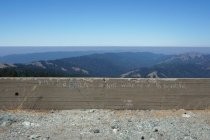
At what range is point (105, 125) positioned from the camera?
9727 mm

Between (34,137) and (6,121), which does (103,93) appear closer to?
(6,121)

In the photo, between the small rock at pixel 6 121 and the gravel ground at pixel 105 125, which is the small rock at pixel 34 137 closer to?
the gravel ground at pixel 105 125

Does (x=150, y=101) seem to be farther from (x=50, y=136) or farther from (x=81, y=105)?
(x=50, y=136)

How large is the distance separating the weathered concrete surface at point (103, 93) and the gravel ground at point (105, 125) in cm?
33

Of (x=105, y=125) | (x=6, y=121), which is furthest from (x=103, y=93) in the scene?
(x=6, y=121)

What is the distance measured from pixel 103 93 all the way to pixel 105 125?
7.67ft

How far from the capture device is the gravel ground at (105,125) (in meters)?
8.67

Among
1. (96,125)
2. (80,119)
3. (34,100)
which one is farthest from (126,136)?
(34,100)

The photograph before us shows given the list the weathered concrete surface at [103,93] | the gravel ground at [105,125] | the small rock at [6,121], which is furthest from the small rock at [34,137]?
the weathered concrete surface at [103,93]

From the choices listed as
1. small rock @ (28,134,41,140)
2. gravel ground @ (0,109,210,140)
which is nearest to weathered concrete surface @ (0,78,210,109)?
gravel ground @ (0,109,210,140)

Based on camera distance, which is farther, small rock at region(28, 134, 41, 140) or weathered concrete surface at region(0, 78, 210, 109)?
weathered concrete surface at region(0, 78, 210, 109)

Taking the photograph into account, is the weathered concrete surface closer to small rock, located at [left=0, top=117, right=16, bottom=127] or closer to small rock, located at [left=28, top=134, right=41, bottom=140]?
small rock, located at [left=0, top=117, right=16, bottom=127]

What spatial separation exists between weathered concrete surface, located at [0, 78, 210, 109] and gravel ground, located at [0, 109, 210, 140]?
1.07 feet

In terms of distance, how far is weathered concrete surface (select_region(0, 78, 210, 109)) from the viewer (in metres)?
11.8
